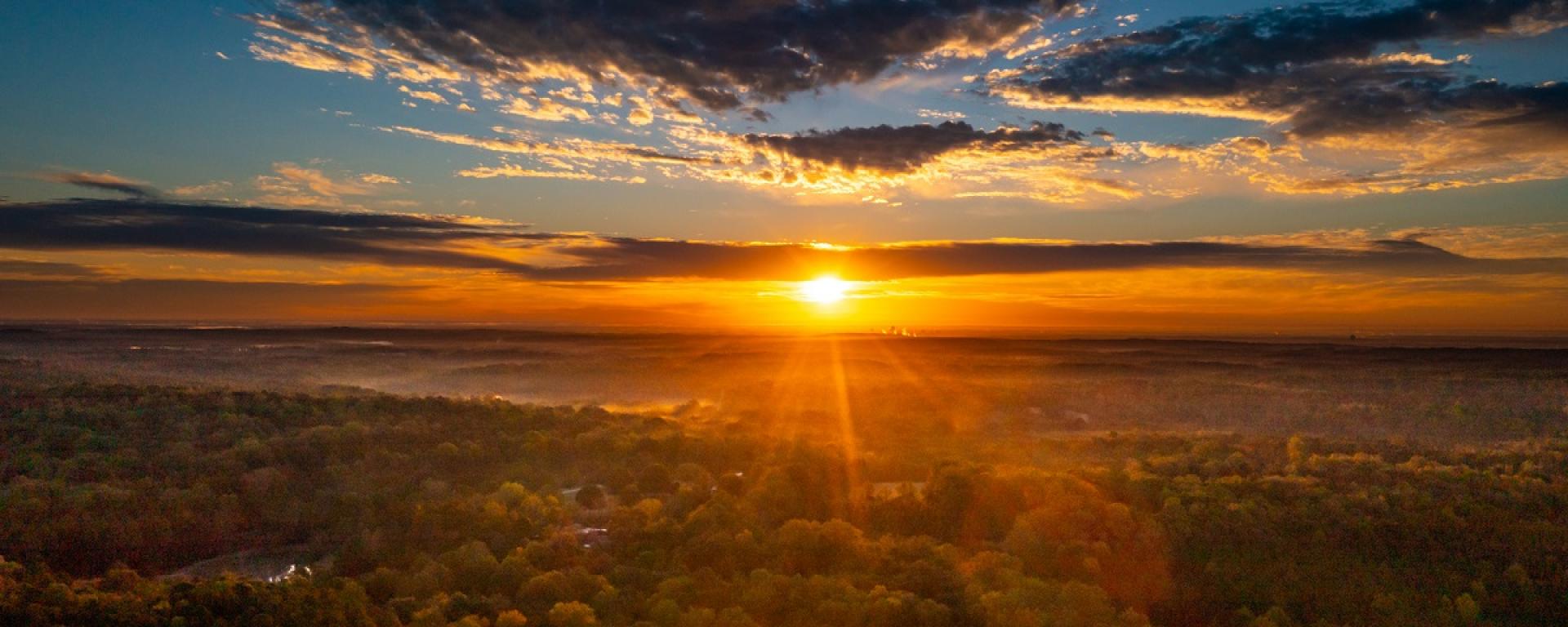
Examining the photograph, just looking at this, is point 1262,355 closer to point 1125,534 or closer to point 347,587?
point 1125,534

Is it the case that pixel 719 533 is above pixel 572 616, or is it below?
above

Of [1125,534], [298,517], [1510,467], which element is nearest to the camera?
[1125,534]

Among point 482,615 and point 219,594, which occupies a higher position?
point 219,594

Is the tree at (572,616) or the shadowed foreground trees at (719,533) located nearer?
the tree at (572,616)

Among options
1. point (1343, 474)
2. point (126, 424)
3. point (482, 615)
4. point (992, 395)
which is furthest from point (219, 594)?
point (992, 395)

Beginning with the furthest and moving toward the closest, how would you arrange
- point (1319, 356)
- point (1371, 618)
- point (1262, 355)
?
point (1262, 355) < point (1319, 356) < point (1371, 618)

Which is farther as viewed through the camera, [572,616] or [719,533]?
[719,533]

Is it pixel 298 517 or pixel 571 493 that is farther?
pixel 571 493

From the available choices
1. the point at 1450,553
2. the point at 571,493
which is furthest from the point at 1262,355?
the point at 571,493

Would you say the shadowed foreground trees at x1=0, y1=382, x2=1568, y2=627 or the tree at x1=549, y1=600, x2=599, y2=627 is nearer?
the tree at x1=549, y1=600, x2=599, y2=627
